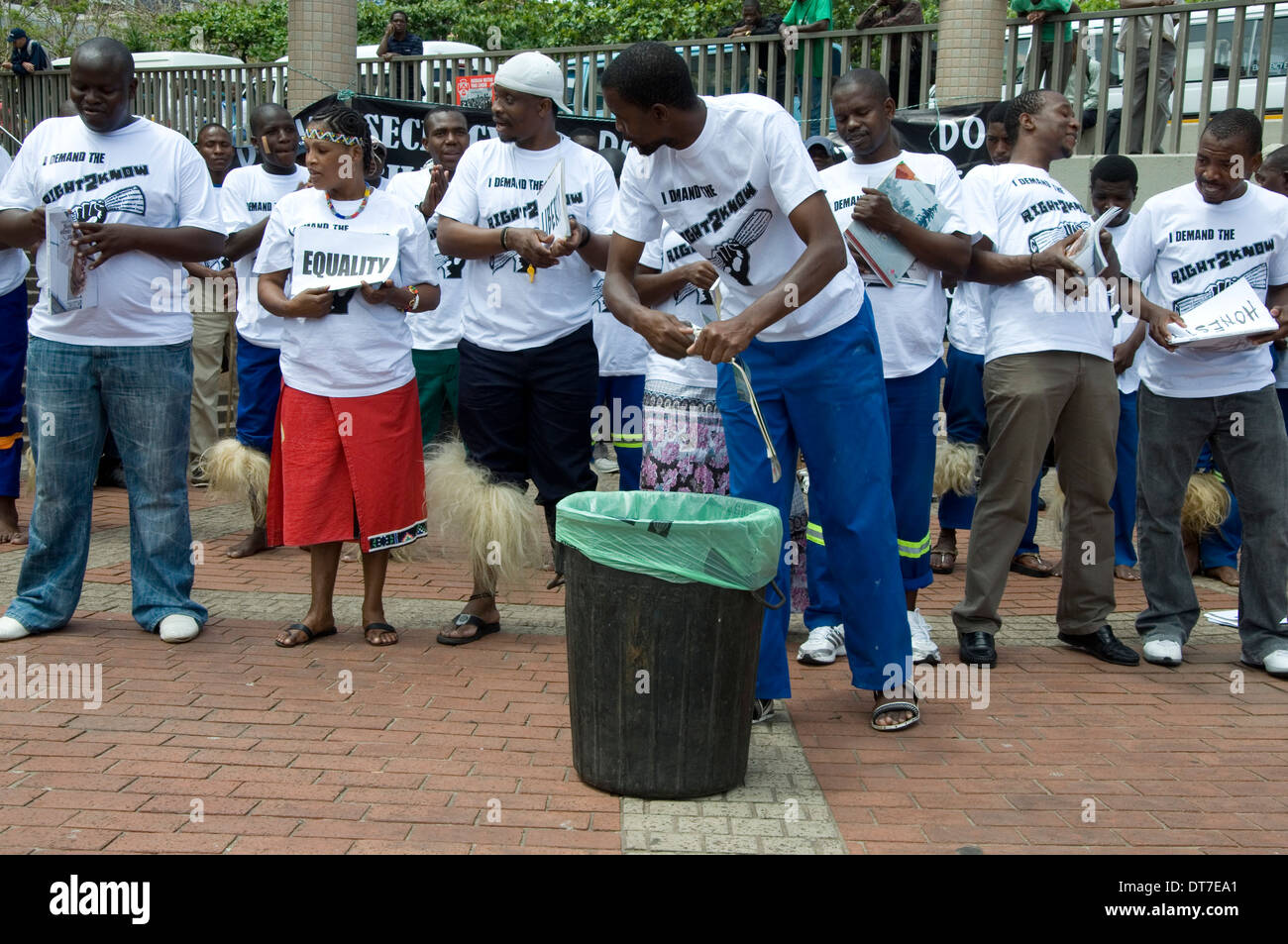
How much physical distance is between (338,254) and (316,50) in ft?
25.9

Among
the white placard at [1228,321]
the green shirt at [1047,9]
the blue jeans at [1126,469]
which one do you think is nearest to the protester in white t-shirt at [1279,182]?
the blue jeans at [1126,469]

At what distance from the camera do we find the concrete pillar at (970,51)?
35.5 feet

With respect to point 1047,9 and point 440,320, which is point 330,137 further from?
point 1047,9

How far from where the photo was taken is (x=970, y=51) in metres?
10.8

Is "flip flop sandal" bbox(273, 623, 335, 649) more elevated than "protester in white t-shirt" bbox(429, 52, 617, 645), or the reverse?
"protester in white t-shirt" bbox(429, 52, 617, 645)

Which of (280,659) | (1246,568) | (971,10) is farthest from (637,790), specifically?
(971,10)

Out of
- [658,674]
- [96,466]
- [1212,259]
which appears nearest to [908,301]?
[1212,259]

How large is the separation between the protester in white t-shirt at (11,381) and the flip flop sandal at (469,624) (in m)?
3.14

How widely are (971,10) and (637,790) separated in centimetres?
884

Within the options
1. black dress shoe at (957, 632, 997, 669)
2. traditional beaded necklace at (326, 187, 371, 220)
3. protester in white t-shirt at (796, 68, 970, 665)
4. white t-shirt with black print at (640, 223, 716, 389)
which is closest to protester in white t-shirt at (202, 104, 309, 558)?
traditional beaded necklace at (326, 187, 371, 220)

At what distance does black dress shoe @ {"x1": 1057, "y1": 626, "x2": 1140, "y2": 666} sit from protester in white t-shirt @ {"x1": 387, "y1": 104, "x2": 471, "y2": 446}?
3484 millimetres

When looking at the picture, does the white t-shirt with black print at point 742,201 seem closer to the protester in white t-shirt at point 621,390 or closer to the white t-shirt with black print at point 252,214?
the protester in white t-shirt at point 621,390

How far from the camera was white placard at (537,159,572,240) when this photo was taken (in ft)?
17.6

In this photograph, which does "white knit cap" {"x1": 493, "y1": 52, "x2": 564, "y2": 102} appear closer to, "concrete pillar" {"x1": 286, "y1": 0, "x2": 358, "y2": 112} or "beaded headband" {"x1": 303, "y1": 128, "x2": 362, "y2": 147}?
"beaded headband" {"x1": 303, "y1": 128, "x2": 362, "y2": 147}
